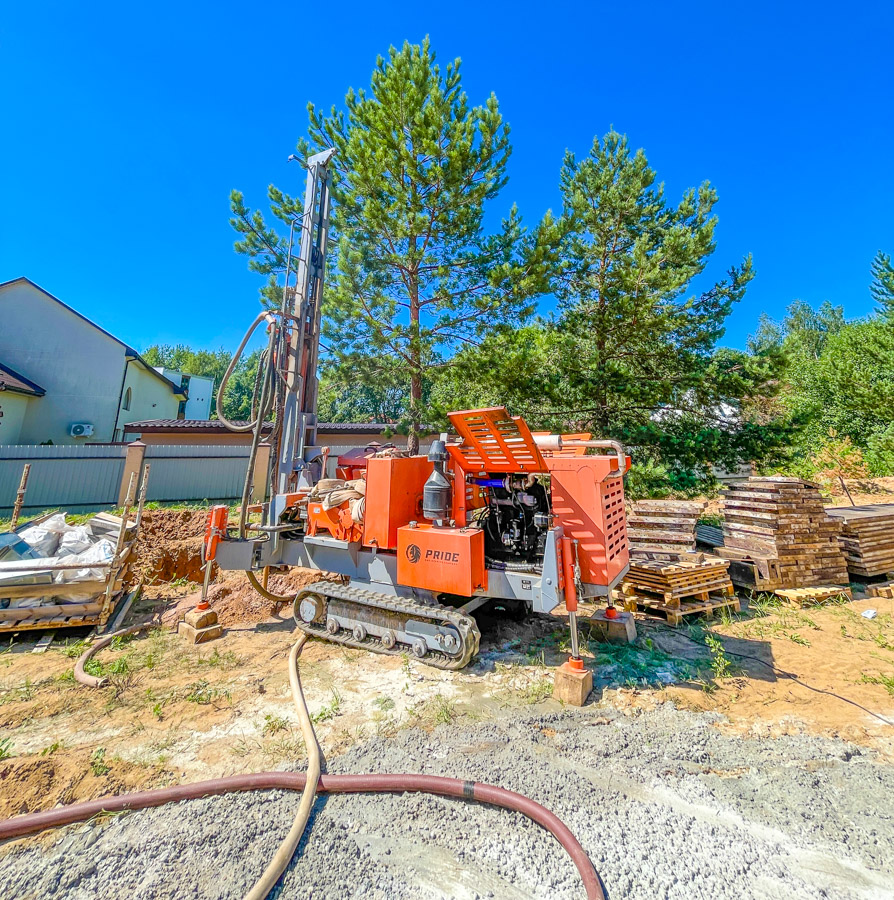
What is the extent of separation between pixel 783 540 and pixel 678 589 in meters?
2.70

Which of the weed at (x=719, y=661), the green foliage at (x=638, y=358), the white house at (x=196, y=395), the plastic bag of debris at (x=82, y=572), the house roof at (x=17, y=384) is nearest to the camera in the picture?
the weed at (x=719, y=661)

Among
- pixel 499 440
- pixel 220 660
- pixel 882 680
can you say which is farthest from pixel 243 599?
pixel 882 680

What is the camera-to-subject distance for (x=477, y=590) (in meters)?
4.45

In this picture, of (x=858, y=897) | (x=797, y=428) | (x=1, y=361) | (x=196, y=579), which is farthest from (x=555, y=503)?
(x=1, y=361)

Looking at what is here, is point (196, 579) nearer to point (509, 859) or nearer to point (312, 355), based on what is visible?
point (312, 355)

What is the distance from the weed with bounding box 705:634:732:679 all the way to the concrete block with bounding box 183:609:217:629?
19.4ft

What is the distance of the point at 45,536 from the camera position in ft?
20.4

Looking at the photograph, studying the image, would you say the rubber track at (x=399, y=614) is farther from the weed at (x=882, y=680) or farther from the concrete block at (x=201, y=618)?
the weed at (x=882, y=680)

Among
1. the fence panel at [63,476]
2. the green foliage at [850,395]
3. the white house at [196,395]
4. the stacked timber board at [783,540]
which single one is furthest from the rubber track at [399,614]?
the white house at [196,395]

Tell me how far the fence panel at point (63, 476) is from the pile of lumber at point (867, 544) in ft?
62.4

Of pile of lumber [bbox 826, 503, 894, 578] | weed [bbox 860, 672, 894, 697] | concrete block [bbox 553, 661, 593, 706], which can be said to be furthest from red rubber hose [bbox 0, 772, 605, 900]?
pile of lumber [bbox 826, 503, 894, 578]

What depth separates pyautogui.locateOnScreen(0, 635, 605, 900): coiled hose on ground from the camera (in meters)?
2.34

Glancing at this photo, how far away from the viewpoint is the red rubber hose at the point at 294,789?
→ 94.0 inches

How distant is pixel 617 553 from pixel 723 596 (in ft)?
10.7
